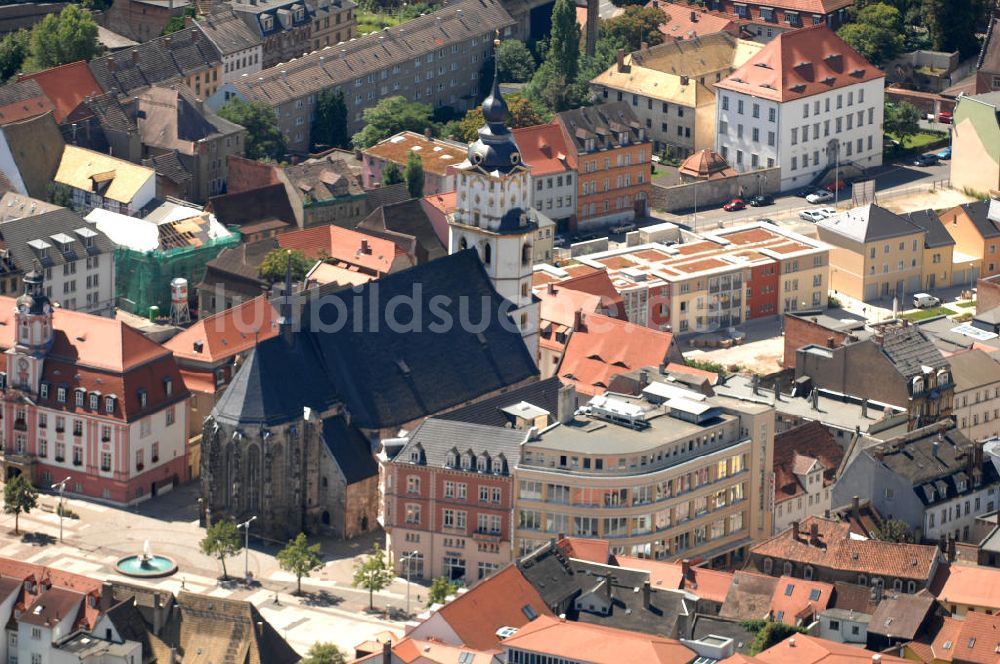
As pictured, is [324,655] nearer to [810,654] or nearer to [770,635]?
[770,635]

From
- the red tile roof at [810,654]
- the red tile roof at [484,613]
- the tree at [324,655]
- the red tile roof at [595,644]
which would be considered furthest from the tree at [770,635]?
the tree at [324,655]

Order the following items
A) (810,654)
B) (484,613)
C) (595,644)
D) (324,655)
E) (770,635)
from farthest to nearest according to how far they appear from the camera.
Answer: (484,613)
(770,635)
(324,655)
(810,654)
(595,644)

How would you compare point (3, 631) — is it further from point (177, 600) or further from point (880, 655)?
point (880, 655)

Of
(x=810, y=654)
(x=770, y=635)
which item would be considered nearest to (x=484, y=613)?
(x=770, y=635)

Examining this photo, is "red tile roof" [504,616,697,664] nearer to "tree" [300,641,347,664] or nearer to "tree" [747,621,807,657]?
"tree" [747,621,807,657]

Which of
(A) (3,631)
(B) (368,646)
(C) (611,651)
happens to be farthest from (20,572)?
(C) (611,651)

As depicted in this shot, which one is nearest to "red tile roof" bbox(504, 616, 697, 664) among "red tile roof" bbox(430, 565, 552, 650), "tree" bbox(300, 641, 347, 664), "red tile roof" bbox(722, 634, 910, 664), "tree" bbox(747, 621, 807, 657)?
"red tile roof" bbox(722, 634, 910, 664)

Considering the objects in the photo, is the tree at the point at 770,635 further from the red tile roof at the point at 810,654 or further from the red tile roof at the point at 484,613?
the red tile roof at the point at 484,613
